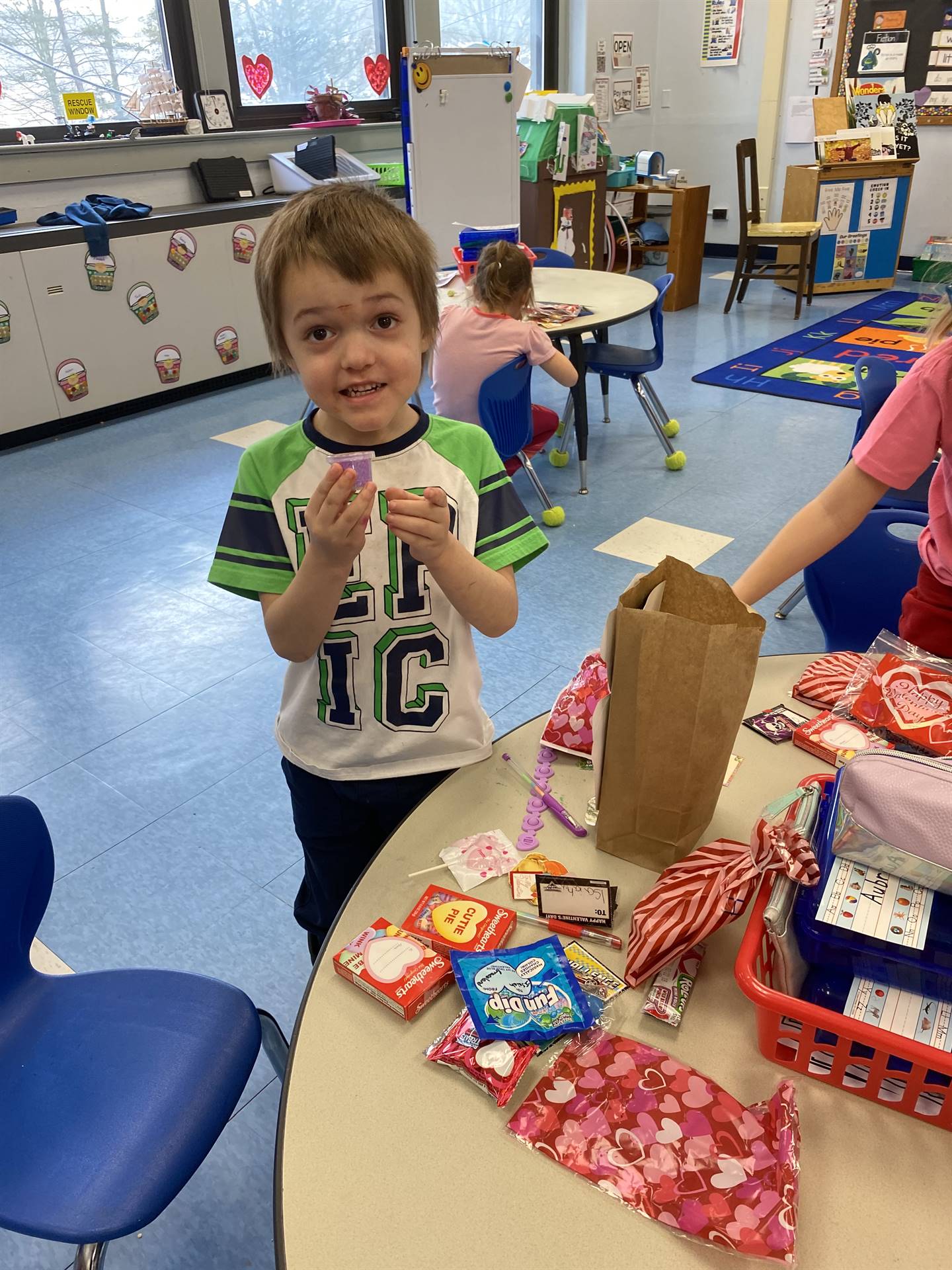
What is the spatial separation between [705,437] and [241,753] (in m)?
2.82

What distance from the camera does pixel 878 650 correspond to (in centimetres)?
102

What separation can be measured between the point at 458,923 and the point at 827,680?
56 centimetres

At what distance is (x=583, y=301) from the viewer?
3.70m

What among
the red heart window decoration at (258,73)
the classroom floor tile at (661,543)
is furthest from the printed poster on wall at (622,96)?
the classroom floor tile at (661,543)

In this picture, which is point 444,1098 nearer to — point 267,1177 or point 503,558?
point 503,558

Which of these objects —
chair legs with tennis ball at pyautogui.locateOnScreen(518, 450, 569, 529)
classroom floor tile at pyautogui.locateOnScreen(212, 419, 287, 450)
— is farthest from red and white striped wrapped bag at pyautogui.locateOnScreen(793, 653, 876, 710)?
classroom floor tile at pyautogui.locateOnScreen(212, 419, 287, 450)

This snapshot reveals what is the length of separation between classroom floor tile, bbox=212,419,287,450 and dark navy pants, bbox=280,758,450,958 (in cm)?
340

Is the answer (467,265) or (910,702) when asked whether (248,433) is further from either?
(910,702)

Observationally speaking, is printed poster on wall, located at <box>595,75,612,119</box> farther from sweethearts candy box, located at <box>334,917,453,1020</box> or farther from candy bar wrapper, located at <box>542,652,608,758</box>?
sweethearts candy box, located at <box>334,917,453,1020</box>

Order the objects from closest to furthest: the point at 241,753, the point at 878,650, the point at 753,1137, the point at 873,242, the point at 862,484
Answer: the point at 753,1137, the point at 878,650, the point at 862,484, the point at 241,753, the point at 873,242

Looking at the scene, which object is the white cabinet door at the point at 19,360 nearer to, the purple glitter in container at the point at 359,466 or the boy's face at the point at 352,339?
the boy's face at the point at 352,339

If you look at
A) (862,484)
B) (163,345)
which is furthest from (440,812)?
(163,345)

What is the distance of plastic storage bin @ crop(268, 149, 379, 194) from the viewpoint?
5297mm

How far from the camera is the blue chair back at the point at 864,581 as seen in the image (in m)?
1.67
